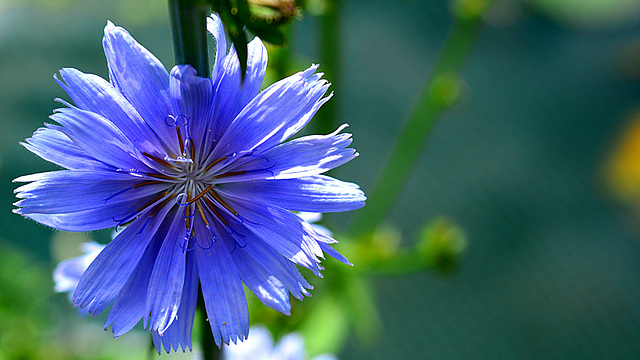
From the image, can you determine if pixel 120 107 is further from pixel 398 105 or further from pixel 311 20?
pixel 311 20

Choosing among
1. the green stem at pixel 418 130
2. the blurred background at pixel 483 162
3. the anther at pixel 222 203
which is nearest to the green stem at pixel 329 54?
the green stem at pixel 418 130

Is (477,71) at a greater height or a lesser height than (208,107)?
lesser

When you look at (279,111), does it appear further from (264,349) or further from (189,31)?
(264,349)

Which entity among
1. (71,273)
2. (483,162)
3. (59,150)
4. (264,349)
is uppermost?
(59,150)

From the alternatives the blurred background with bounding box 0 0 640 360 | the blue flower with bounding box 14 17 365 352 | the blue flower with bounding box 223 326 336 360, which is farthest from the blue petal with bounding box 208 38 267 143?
the blurred background with bounding box 0 0 640 360

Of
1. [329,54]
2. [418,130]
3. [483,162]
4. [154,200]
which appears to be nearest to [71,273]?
[154,200]

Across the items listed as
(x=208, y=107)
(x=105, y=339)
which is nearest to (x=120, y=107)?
(x=208, y=107)
